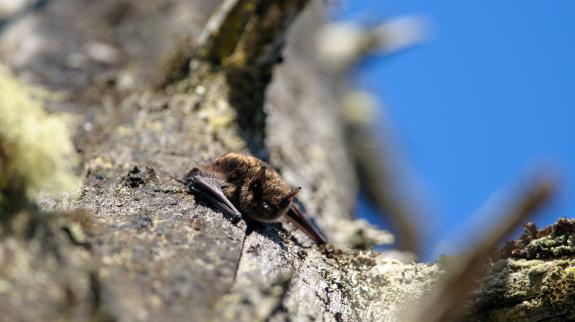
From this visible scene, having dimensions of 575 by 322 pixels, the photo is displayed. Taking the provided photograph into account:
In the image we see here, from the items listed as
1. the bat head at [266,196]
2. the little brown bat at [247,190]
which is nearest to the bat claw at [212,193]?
the little brown bat at [247,190]

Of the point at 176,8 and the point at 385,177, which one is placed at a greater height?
the point at 385,177

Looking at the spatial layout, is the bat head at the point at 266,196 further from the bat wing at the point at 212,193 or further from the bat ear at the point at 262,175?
the bat wing at the point at 212,193

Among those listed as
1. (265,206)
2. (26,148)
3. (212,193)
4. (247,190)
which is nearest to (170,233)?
(212,193)

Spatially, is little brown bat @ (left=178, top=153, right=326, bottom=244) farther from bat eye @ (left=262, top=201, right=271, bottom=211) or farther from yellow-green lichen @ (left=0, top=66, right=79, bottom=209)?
yellow-green lichen @ (left=0, top=66, right=79, bottom=209)

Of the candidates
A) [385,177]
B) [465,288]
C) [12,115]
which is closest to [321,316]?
[465,288]

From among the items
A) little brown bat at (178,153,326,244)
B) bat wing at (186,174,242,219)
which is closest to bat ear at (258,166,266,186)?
little brown bat at (178,153,326,244)

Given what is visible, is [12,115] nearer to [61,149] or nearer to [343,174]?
[61,149]
